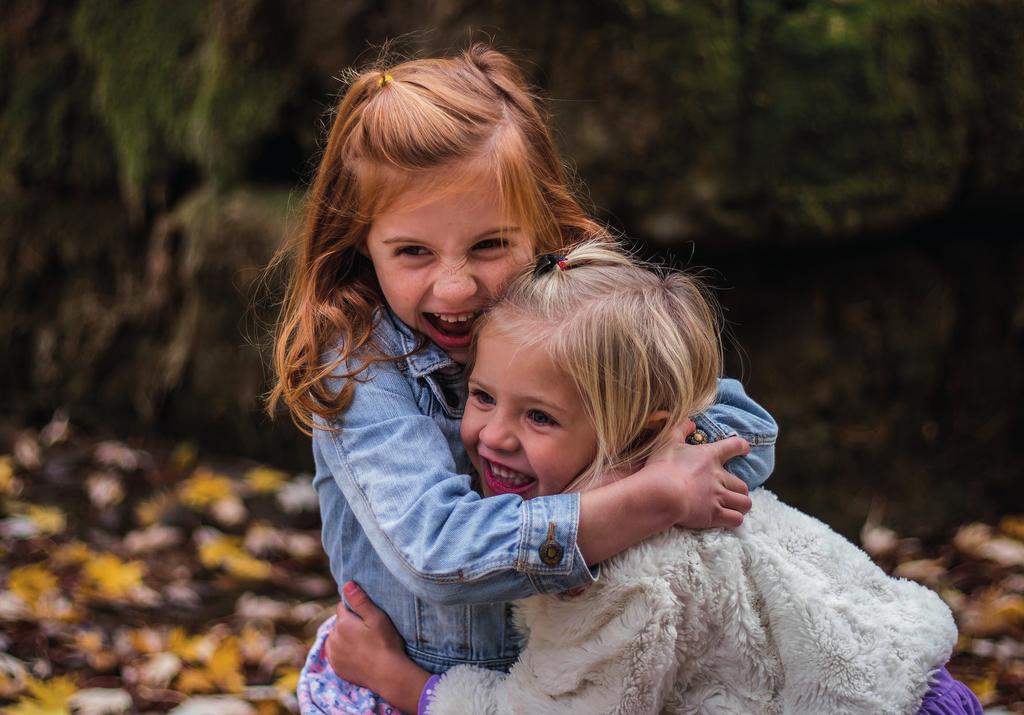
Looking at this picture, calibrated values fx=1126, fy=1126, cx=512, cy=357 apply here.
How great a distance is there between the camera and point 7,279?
5465 millimetres

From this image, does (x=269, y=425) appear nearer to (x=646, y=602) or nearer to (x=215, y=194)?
(x=215, y=194)

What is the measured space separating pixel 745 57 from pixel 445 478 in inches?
93.3

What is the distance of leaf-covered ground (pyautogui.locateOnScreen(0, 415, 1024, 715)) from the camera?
10.5 feet

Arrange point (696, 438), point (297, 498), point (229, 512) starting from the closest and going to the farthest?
point (696, 438)
point (229, 512)
point (297, 498)

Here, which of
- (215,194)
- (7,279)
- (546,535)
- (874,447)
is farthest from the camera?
(7,279)

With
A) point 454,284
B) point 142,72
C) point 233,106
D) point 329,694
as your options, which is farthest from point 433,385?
point 142,72

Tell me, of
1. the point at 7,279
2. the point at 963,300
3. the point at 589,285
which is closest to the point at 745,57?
the point at 963,300

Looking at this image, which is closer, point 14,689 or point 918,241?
point 14,689

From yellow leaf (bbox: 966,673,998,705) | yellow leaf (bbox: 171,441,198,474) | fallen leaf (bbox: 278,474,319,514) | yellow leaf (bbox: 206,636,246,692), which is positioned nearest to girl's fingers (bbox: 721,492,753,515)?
Result: yellow leaf (bbox: 966,673,998,705)

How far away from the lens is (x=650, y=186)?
3738 mm

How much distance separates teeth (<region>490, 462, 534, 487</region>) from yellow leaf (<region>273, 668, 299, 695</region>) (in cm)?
142

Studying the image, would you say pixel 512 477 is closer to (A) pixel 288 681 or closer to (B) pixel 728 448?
(B) pixel 728 448

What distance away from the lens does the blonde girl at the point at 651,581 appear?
1.80 metres

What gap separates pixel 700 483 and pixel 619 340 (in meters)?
0.27
